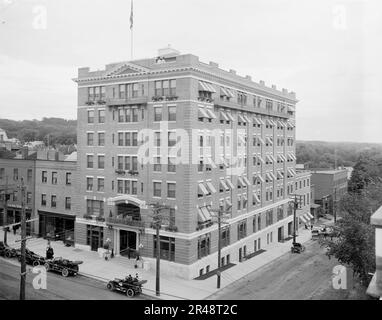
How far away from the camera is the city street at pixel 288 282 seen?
25766 mm

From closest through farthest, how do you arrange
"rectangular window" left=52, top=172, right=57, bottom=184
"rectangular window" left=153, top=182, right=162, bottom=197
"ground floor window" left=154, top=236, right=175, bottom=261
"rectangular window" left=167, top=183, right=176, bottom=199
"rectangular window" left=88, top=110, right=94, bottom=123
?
"ground floor window" left=154, top=236, right=175, bottom=261, "rectangular window" left=167, top=183, right=176, bottom=199, "rectangular window" left=153, top=182, right=162, bottom=197, "rectangular window" left=88, top=110, right=94, bottom=123, "rectangular window" left=52, top=172, right=57, bottom=184

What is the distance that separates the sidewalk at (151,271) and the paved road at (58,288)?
5.22 ft

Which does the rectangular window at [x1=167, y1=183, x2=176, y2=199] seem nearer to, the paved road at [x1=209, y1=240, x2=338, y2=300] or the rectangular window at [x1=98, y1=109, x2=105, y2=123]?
the paved road at [x1=209, y1=240, x2=338, y2=300]

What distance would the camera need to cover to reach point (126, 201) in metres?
32.8

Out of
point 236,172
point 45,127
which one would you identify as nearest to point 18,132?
point 45,127

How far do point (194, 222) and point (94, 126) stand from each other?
41.5ft

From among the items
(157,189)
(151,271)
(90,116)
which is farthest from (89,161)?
(151,271)

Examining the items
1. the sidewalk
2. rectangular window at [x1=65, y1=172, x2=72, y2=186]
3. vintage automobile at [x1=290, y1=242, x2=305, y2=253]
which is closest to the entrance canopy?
the sidewalk

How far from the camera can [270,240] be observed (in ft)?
144

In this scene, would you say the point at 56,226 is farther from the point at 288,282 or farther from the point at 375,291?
the point at 375,291

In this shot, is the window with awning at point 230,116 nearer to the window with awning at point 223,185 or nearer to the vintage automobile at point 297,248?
the window with awning at point 223,185

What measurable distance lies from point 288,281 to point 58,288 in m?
16.0

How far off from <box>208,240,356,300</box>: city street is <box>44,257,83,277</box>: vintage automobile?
9551 mm

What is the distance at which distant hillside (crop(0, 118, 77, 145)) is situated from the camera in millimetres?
36019
